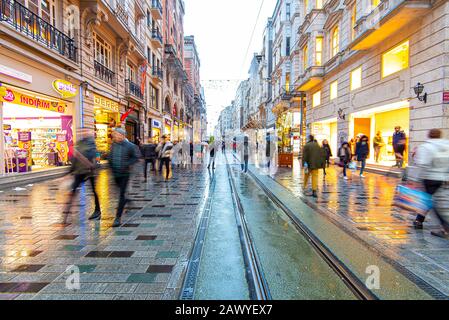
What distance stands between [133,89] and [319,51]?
15096 mm

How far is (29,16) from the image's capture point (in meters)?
10.5

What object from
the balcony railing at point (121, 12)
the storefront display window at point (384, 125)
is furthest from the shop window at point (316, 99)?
the balcony railing at point (121, 12)

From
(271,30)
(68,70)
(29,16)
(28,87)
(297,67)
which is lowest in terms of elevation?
(28,87)

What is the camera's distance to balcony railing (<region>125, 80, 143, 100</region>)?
20672 millimetres

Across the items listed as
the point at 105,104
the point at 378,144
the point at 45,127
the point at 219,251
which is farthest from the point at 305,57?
the point at 219,251

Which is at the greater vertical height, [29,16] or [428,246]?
[29,16]

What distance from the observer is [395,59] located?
1395 centimetres

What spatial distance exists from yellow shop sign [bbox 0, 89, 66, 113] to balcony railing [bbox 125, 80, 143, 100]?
7.38m
